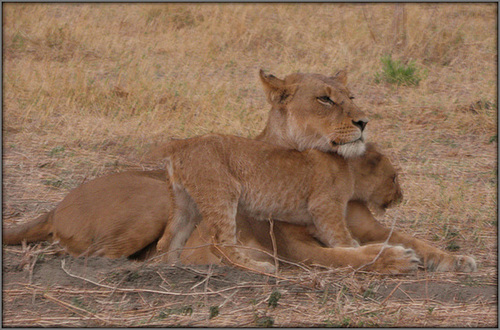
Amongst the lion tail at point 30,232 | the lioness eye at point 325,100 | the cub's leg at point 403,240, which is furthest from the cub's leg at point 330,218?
the lion tail at point 30,232

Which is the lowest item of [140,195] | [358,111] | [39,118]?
[39,118]

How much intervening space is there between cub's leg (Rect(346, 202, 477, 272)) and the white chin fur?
0.38m

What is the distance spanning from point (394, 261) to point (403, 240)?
1.37 feet

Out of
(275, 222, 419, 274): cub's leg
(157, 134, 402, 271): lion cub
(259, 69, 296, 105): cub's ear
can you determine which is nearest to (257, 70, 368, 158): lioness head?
(259, 69, 296, 105): cub's ear

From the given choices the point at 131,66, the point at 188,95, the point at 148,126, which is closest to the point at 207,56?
the point at 131,66

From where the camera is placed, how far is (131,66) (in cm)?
→ 1039

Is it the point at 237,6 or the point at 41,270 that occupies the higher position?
the point at 237,6

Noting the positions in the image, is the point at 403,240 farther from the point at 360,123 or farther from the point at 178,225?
the point at 178,225

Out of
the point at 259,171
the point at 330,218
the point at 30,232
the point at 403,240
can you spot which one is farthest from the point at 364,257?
the point at 30,232

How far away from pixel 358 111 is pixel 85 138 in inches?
148

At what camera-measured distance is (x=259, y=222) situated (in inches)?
190

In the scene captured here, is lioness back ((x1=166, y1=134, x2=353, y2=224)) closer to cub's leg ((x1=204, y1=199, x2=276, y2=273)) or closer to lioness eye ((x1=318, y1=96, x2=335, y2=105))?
cub's leg ((x1=204, y1=199, x2=276, y2=273))

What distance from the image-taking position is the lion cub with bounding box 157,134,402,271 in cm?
445

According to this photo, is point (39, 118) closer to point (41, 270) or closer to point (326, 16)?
point (41, 270)
